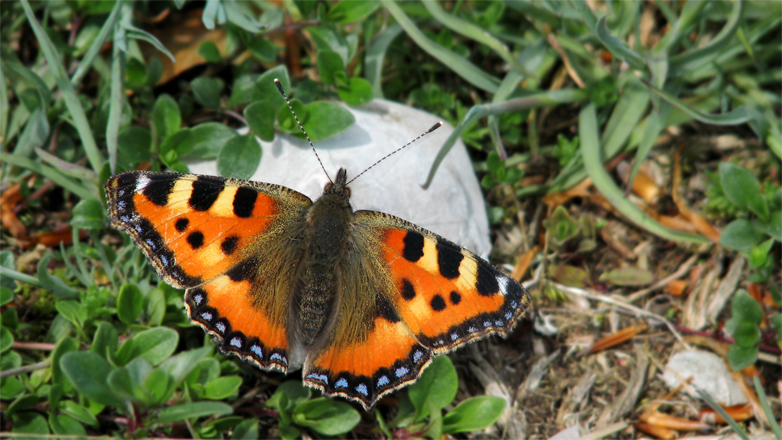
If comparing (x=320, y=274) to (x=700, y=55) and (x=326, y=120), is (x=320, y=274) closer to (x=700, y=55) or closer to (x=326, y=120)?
(x=326, y=120)

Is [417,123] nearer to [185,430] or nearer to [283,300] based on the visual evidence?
[283,300]

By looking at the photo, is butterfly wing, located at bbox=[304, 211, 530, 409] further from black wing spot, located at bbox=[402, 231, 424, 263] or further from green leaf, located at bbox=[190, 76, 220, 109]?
green leaf, located at bbox=[190, 76, 220, 109]

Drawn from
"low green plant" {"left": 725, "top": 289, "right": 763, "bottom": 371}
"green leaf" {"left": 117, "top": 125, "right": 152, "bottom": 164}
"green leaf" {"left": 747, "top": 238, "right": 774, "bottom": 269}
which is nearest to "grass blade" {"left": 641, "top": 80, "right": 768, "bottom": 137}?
"green leaf" {"left": 747, "top": 238, "right": 774, "bottom": 269}

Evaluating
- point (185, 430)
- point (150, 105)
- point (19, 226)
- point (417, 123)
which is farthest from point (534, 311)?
point (19, 226)

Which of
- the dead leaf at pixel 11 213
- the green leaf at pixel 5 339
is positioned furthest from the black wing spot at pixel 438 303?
the dead leaf at pixel 11 213

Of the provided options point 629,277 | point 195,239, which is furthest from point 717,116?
point 195,239
